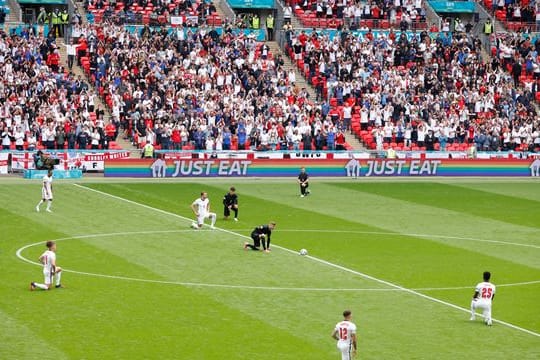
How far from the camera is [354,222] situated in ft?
165

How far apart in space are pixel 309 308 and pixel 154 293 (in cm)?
468

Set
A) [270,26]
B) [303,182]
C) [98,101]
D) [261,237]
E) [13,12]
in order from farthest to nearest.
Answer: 1. [270,26]
2. [13,12]
3. [98,101]
4. [303,182]
5. [261,237]

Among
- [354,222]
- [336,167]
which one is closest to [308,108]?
[336,167]

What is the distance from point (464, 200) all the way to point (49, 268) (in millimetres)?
28767

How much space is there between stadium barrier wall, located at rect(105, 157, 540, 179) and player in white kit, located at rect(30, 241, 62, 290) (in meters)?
28.9

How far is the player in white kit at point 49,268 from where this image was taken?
33969 mm

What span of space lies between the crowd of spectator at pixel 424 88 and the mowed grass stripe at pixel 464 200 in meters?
9.68

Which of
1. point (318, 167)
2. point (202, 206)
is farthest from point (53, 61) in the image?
point (202, 206)

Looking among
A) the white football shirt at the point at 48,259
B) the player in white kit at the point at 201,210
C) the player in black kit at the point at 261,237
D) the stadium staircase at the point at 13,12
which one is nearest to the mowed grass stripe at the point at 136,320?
the white football shirt at the point at 48,259

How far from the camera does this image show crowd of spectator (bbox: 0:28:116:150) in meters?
65.4

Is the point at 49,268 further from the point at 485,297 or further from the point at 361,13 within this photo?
the point at 361,13

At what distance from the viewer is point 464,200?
5847cm

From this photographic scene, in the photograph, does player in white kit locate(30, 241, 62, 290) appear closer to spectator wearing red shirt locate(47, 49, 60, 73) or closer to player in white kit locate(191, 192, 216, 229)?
player in white kit locate(191, 192, 216, 229)

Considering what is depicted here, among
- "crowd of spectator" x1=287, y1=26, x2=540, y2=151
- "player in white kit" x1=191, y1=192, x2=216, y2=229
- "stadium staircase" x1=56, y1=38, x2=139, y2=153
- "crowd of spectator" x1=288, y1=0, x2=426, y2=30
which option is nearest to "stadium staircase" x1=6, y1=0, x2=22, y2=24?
"stadium staircase" x1=56, y1=38, x2=139, y2=153
